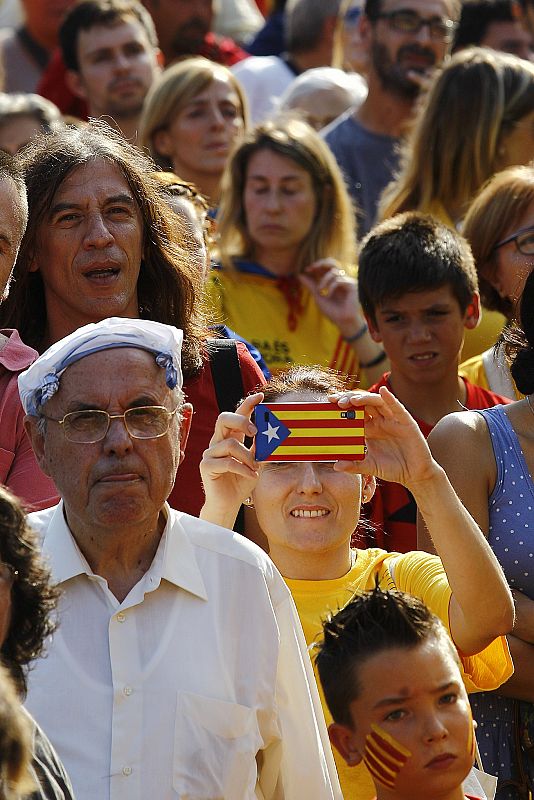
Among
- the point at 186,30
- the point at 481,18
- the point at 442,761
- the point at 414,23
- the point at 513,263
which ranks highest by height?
the point at 186,30

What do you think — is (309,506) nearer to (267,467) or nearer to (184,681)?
(267,467)

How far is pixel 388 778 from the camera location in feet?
10.2

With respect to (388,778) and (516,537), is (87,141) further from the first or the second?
(388,778)

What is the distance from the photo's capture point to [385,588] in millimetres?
3709

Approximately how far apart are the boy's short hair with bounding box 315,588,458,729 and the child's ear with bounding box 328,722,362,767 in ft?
0.05

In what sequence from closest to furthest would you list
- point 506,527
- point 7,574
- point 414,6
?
1. point 7,574
2. point 506,527
3. point 414,6

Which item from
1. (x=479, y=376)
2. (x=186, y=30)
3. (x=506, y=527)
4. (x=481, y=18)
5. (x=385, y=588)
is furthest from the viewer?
(x=186, y=30)

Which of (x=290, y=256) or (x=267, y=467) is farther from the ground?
(x=290, y=256)

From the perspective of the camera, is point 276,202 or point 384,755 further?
point 276,202

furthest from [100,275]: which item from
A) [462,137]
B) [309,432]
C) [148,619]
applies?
[462,137]

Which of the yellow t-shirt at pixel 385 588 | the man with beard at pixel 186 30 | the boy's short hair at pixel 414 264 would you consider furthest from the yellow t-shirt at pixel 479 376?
the man with beard at pixel 186 30

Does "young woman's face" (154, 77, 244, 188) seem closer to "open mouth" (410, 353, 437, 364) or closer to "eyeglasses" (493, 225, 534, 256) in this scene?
"eyeglasses" (493, 225, 534, 256)

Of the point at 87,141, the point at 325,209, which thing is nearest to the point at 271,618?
the point at 87,141

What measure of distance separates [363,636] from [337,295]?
2910 millimetres
